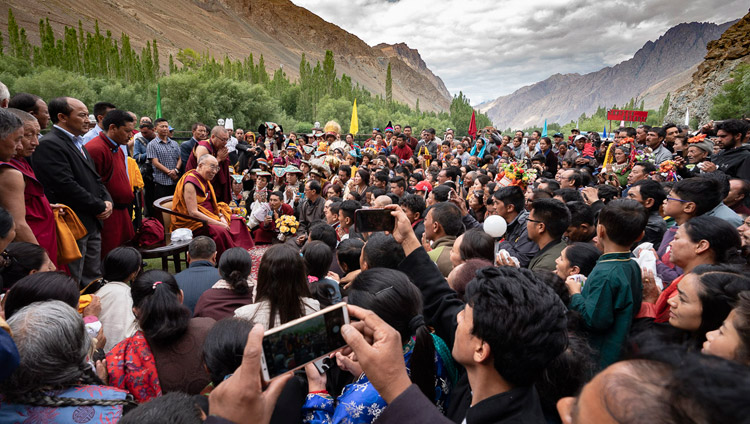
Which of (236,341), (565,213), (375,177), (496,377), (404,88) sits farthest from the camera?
(404,88)

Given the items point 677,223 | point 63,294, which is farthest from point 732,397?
point 677,223

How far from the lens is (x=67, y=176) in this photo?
3.86 meters

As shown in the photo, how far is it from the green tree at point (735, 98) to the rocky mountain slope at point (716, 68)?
7.09 ft

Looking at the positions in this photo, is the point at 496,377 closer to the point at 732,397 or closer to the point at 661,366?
the point at 661,366

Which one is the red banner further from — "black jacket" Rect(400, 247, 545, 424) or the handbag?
the handbag

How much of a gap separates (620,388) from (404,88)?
547 ft

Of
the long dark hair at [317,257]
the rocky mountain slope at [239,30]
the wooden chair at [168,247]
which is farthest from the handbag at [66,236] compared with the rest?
the rocky mountain slope at [239,30]

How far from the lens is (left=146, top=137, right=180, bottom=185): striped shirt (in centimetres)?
702

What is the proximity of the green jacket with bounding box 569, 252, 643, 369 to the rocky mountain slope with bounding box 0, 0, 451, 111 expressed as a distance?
64.9 m

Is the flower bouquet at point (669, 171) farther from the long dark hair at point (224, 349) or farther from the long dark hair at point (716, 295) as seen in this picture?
the long dark hair at point (224, 349)

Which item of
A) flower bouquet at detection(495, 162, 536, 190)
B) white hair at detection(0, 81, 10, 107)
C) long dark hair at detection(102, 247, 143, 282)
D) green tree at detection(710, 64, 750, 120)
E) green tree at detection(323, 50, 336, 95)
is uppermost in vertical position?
green tree at detection(323, 50, 336, 95)

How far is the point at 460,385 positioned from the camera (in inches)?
62.6

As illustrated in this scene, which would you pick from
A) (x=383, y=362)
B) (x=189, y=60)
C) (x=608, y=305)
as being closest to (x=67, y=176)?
(x=383, y=362)

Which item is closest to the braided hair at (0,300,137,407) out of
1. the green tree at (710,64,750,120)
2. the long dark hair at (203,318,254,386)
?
the long dark hair at (203,318,254,386)
